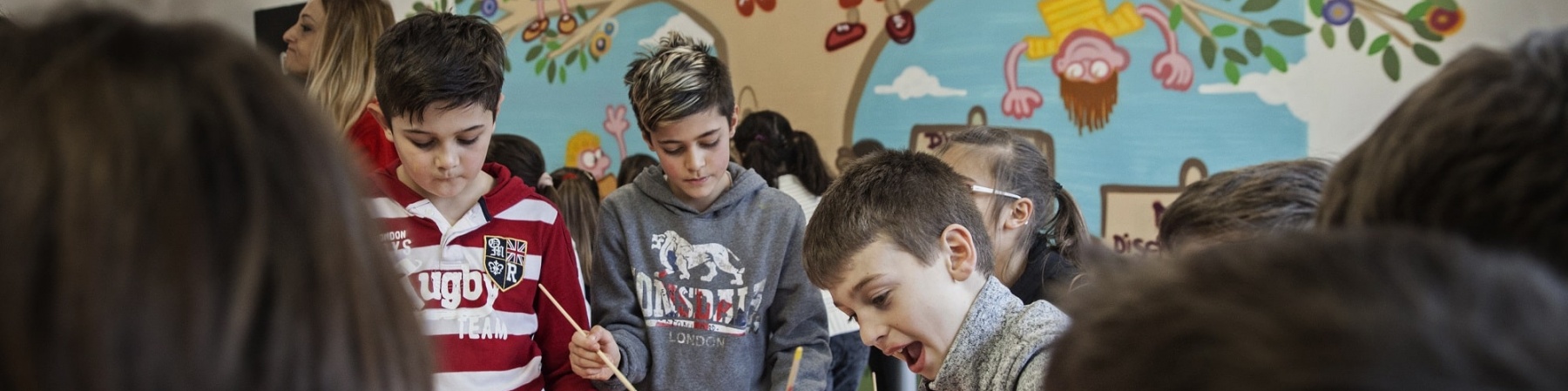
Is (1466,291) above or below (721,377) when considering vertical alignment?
above

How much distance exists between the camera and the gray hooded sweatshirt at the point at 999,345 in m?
1.33

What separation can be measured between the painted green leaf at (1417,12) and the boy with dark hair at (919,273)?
1.52 metres

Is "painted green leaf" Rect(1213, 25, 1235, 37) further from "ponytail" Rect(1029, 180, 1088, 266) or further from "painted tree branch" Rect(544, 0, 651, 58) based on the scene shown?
"painted tree branch" Rect(544, 0, 651, 58)

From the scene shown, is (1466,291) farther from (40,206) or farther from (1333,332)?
(40,206)

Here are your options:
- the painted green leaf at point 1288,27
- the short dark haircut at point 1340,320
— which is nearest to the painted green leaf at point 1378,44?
the painted green leaf at point 1288,27

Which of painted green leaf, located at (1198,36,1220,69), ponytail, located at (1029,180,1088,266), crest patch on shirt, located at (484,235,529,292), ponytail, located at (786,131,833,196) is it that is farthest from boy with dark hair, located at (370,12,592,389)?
painted green leaf, located at (1198,36,1220,69)

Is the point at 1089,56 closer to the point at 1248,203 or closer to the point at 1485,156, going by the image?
the point at 1248,203

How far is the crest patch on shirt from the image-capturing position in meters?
1.86

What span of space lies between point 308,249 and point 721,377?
5.16ft

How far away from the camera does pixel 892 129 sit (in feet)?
11.1

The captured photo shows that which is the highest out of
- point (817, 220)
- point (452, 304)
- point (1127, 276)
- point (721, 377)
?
point (1127, 276)

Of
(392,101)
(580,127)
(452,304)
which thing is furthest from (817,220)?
(580,127)

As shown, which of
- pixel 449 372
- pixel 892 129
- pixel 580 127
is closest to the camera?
pixel 449 372

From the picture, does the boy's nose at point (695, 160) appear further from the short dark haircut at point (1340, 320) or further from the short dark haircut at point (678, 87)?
the short dark haircut at point (1340, 320)
